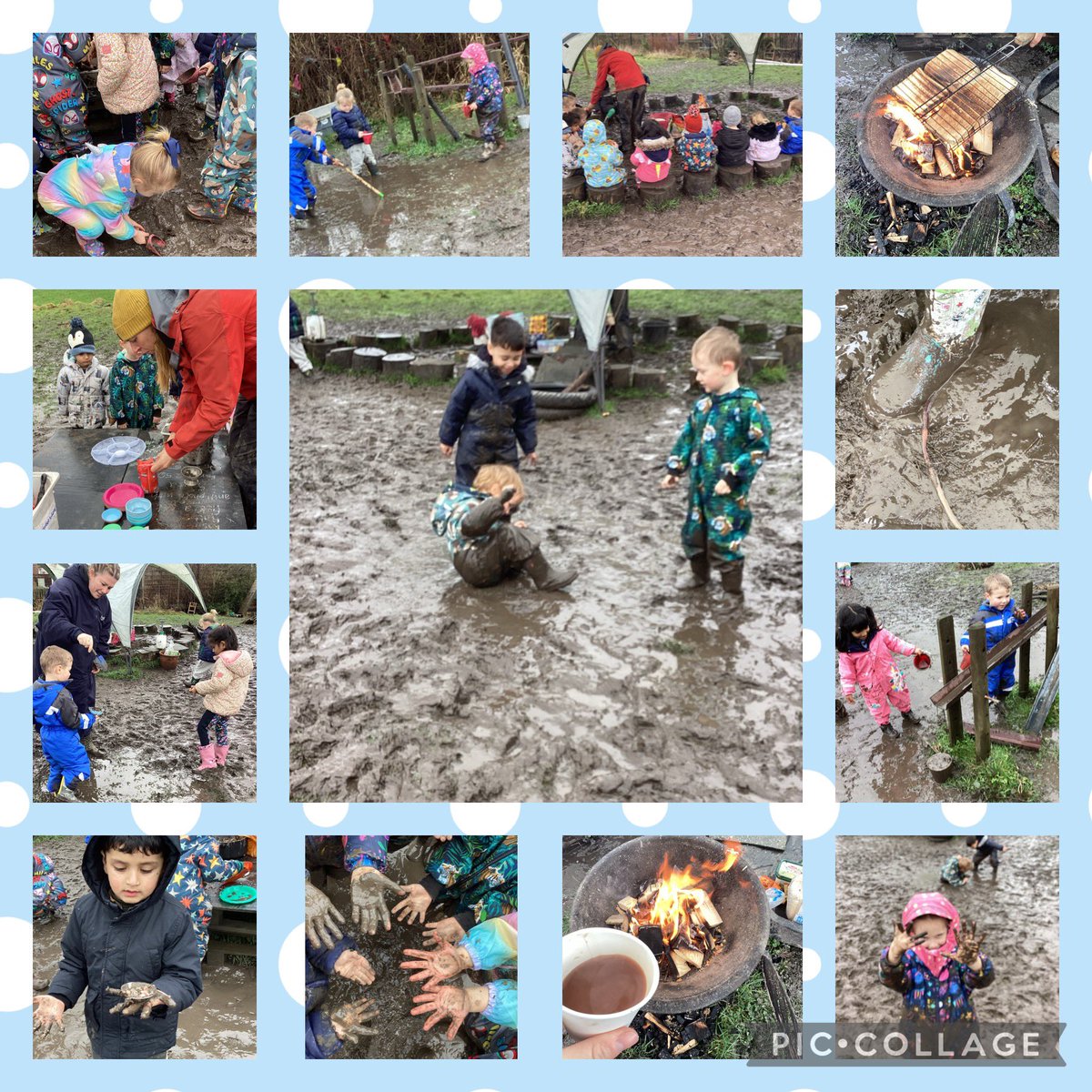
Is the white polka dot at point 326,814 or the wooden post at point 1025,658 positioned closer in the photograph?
the white polka dot at point 326,814

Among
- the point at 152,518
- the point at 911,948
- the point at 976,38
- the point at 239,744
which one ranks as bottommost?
the point at 911,948

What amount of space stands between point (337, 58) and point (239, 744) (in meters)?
2.62

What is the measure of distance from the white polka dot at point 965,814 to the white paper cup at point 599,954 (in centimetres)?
102

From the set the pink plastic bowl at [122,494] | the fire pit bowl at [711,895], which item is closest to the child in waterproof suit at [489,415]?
the pink plastic bowl at [122,494]

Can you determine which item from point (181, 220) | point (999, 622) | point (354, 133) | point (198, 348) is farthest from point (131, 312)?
point (999, 622)

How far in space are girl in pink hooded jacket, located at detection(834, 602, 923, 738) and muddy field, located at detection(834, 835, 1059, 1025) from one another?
1.61 ft

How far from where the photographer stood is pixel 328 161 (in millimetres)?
4676

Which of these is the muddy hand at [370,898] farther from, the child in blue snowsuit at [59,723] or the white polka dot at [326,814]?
the child in blue snowsuit at [59,723]

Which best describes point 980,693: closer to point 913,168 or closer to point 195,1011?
point 913,168

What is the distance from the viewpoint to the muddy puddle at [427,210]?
441cm

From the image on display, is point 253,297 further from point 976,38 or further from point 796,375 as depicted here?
point 796,375

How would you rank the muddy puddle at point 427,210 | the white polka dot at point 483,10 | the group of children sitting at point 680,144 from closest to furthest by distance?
the white polka dot at point 483,10
the group of children sitting at point 680,144
the muddy puddle at point 427,210

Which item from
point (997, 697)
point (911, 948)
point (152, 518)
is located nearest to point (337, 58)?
point (152, 518)

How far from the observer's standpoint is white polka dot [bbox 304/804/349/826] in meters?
3.37
